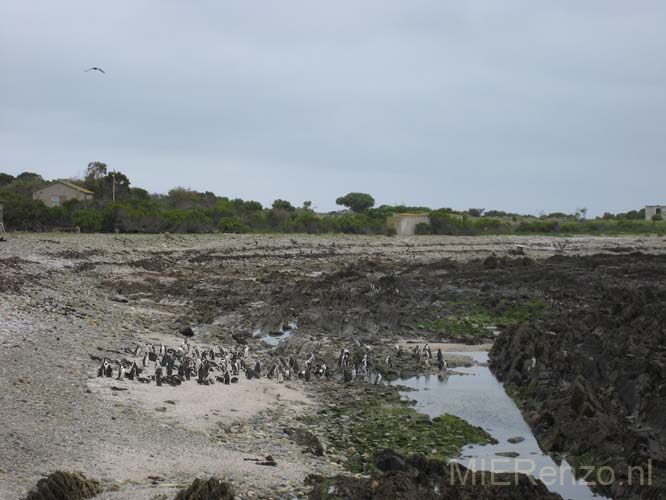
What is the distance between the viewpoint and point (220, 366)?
14.4 metres

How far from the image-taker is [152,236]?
1842 inches

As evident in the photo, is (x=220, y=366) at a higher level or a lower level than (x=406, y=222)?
lower

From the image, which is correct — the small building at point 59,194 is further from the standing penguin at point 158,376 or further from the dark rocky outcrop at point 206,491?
the dark rocky outcrop at point 206,491

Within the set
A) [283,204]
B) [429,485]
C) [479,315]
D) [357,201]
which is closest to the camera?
[429,485]

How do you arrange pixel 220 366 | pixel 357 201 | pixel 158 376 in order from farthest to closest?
pixel 357 201, pixel 220 366, pixel 158 376

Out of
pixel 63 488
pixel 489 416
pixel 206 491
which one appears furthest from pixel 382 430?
pixel 63 488

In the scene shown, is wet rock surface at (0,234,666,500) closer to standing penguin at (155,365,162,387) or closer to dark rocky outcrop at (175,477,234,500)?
standing penguin at (155,365,162,387)

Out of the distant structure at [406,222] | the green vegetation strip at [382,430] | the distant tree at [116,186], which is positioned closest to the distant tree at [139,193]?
the distant tree at [116,186]

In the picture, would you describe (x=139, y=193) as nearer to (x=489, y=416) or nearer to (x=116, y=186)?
(x=116, y=186)

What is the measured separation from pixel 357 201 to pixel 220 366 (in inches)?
3470

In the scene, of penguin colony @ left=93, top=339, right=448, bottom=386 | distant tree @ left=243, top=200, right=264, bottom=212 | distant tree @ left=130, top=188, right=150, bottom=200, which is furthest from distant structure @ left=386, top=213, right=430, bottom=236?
penguin colony @ left=93, top=339, right=448, bottom=386

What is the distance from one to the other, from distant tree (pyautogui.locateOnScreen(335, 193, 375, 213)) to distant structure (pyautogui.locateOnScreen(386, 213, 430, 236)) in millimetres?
26829

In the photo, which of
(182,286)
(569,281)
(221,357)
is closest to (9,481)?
(221,357)

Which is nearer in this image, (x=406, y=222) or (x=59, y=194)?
(x=59, y=194)
